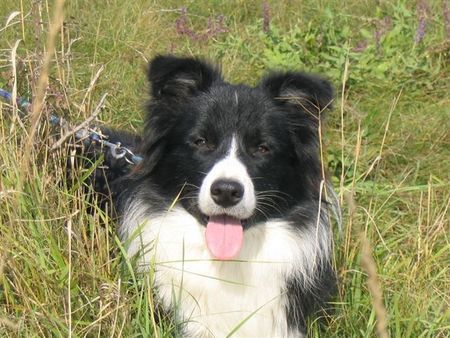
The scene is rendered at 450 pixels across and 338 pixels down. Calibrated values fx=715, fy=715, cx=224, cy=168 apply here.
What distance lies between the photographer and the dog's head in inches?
109

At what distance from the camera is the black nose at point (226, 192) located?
257cm

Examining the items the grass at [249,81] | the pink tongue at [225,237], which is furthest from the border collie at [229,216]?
the grass at [249,81]

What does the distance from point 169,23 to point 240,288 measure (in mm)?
3426

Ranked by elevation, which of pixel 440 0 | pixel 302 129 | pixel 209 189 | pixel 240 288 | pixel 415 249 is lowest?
pixel 240 288

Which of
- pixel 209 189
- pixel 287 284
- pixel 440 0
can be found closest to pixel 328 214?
pixel 287 284

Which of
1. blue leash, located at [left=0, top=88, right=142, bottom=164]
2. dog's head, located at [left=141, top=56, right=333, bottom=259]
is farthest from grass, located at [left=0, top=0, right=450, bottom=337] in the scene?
dog's head, located at [left=141, top=56, right=333, bottom=259]

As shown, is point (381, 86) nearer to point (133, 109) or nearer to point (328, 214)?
point (133, 109)

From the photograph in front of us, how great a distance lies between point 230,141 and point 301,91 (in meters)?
0.41

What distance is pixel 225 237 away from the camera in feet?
9.06

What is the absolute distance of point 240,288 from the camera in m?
2.95

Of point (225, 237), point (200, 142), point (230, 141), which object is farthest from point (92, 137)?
point (225, 237)

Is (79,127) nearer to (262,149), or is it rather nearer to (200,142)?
(200,142)

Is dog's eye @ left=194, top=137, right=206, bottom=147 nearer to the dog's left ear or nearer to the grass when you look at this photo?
the dog's left ear

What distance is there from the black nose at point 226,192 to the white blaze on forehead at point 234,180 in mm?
16
